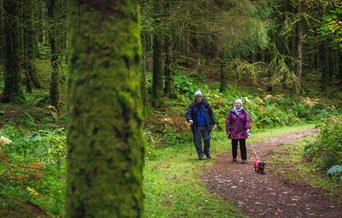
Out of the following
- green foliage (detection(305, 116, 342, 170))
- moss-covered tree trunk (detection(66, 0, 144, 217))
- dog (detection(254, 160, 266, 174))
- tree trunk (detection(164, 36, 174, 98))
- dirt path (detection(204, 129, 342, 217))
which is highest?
tree trunk (detection(164, 36, 174, 98))

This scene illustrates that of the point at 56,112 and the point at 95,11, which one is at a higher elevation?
the point at 95,11

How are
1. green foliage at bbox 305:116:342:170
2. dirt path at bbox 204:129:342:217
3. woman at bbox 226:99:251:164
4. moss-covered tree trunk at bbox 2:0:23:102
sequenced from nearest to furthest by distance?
dirt path at bbox 204:129:342:217
green foliage at bbox 305:116:342:170
woman at bbox 226:99:251:164
moss-covered tree trunk at bbox 2:0:23:102

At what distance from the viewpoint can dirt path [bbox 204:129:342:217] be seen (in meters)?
7.64

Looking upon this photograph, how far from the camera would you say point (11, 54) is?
17.0 metres

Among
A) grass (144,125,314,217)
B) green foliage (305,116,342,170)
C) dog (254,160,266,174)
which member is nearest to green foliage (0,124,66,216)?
grass (144,125,314,217)

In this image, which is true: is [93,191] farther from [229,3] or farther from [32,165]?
[229,3]

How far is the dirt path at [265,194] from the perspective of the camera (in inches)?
301

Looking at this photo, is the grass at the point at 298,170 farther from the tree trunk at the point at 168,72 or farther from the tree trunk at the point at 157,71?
the tree trunk at the point at 168,72

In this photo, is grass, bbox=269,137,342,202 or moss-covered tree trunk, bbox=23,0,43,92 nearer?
grass, bbox=269,137,342,202

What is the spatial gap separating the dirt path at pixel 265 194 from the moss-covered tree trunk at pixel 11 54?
9838 mm

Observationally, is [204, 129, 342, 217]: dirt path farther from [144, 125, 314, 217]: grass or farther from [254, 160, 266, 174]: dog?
[144, 125, 314, 217]: grass

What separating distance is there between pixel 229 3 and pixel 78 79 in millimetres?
16406

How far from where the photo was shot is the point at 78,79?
3.06 meters

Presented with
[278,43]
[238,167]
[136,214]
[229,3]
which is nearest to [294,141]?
[238,167]
